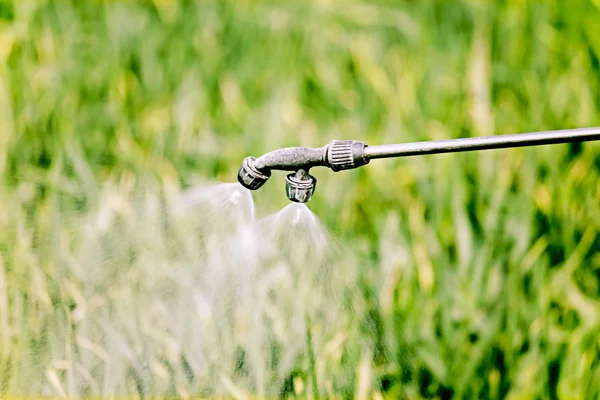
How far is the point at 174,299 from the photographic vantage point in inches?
56.7

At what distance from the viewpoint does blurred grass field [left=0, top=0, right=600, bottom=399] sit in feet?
4.65

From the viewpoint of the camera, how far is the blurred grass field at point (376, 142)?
1417 millimetres

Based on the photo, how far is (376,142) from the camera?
6.77ft

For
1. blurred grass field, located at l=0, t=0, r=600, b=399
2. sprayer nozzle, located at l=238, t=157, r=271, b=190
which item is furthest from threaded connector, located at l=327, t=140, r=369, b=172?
blurred grass field, located at l=0, t=0, r=600, b=399

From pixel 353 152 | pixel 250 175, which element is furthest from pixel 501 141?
pixel 250 175

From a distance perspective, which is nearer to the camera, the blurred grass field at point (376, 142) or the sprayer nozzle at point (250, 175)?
the sprayer nozzle at point (250, 175)

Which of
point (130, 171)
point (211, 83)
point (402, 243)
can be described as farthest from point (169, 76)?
point (402, 243)

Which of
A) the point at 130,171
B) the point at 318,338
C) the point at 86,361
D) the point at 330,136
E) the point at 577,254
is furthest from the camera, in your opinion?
the point at 330,136

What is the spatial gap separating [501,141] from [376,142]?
117 centimetres

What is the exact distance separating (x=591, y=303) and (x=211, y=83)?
123cm

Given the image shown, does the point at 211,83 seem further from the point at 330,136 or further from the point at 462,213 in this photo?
the point at 462,213

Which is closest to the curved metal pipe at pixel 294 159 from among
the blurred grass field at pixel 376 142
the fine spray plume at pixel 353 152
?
the fine spray plume at pixel 353 152

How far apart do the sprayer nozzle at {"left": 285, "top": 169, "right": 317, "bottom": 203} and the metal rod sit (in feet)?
0.42

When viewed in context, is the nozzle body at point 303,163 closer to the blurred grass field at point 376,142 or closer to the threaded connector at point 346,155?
the threaded connector at point 346,155
